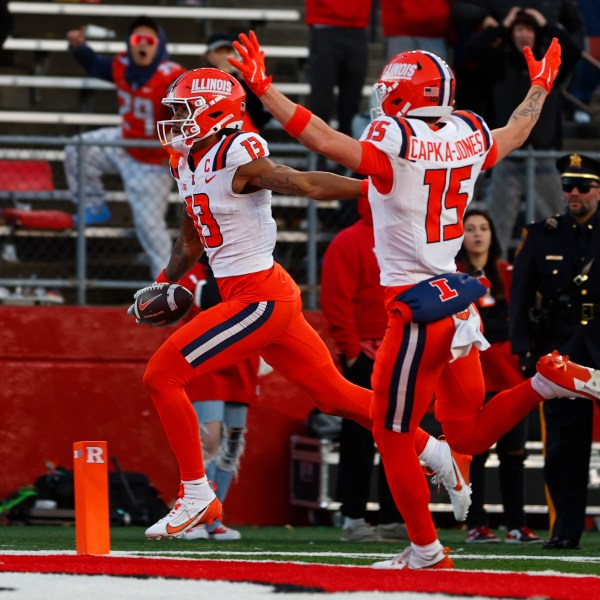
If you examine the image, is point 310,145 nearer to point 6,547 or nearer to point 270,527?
point 6,547

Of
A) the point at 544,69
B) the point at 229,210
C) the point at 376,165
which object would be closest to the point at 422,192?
the point at 376,165

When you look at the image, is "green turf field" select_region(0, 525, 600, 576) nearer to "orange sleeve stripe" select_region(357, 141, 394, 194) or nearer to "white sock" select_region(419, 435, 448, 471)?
"white sock" select_region(419, 435, 448, 471)

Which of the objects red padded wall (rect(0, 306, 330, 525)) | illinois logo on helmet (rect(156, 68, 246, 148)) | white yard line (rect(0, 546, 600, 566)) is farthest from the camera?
red padded wall (rect(0, 306, 330, 525))

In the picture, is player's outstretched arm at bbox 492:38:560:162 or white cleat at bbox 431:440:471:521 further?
white cleat at bbox 431:440:471:521

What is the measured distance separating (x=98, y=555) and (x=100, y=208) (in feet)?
15.1

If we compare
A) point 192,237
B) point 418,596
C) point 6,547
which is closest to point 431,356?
point 418,596

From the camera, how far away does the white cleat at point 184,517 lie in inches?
258

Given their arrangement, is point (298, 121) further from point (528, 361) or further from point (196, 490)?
point (528, 361)

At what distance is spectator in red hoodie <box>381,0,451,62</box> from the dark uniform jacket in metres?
3.95

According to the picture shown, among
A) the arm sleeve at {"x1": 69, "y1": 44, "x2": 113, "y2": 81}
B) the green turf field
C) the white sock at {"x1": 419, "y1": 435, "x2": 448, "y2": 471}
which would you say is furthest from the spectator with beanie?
the white sock at {"x1": 419, "y1": 435, "x2": 448, "y2": 471}

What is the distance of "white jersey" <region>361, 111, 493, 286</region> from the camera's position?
230 inches

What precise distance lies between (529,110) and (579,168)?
5.07 ft

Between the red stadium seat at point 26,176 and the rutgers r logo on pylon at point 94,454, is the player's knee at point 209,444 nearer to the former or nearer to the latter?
the rutgers r logo on pylon at point 94,454

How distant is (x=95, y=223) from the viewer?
34.8 ft
